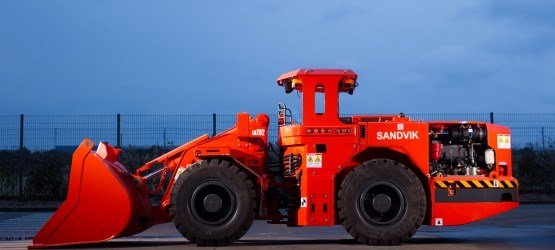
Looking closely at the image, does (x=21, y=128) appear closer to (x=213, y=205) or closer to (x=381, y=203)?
(x=213, y=205)

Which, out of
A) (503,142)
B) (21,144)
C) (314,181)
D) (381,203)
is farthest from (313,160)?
(21,144)

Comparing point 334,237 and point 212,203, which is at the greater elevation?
point 212,203

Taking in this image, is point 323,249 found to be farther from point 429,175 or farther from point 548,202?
point 548,202

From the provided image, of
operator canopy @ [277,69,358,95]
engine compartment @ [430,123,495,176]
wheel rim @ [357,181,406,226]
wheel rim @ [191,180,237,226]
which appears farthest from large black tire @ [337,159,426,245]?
wheel rim @ [191,180,237,226]

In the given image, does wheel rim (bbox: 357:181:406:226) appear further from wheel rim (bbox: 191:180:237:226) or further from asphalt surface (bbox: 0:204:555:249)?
wheel rim (bbox: 191:180:237:226)

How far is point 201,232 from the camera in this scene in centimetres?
1216

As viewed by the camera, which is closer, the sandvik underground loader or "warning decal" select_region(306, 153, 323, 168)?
the sandvik underground loader

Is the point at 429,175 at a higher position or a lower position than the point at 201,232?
higher

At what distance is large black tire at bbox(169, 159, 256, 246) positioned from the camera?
1220 centimetres

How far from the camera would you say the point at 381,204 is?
40.3 feet

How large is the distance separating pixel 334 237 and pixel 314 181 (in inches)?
82.5

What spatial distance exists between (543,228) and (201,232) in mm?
7520

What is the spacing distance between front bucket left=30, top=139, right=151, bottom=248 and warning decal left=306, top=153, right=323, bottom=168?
2682 mm

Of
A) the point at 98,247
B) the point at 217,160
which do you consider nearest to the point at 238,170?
the point at 217,160
